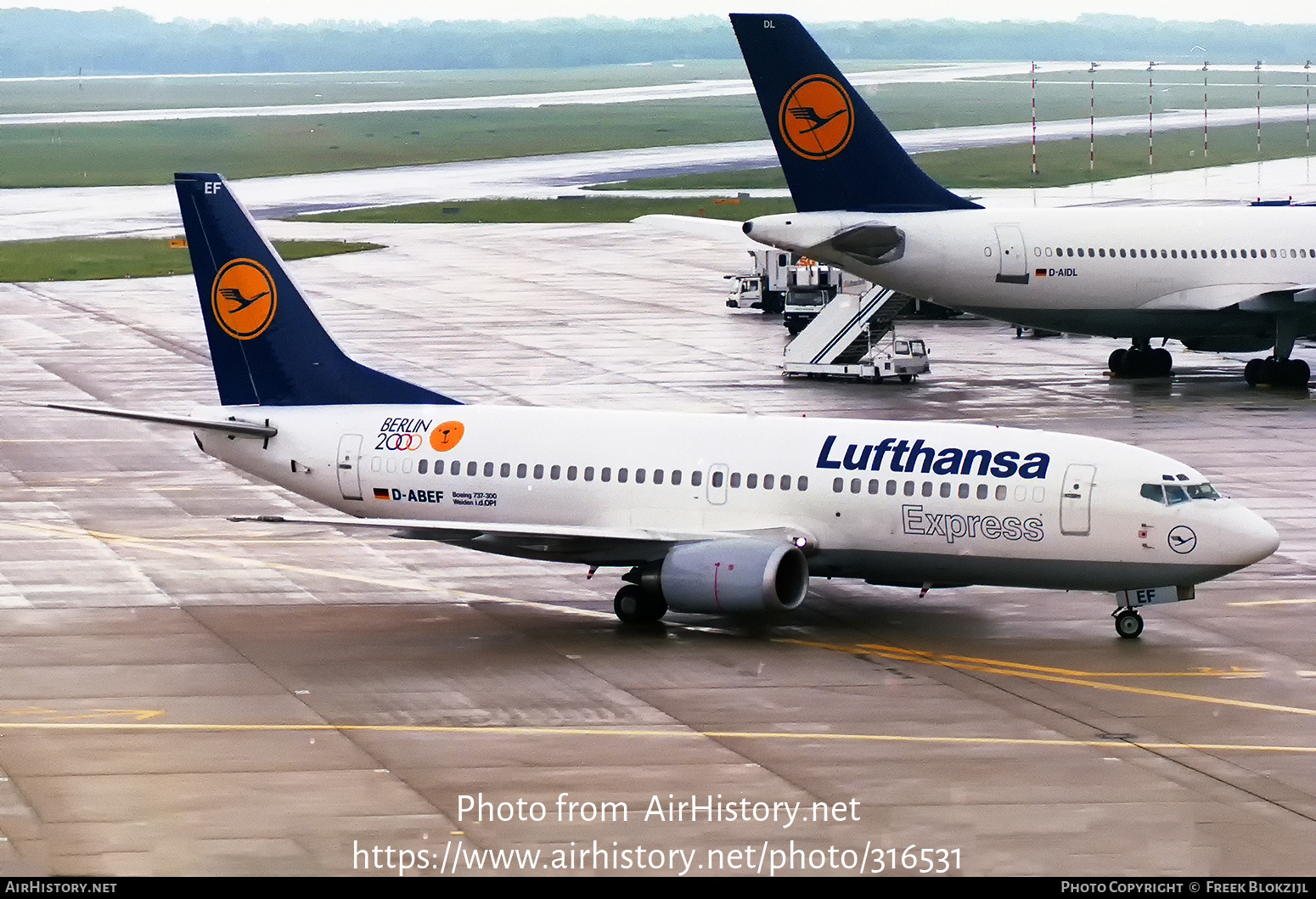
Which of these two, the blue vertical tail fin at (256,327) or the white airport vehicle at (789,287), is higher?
the blue vertical tail fin at (256,327)

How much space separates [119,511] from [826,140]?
26.5 m

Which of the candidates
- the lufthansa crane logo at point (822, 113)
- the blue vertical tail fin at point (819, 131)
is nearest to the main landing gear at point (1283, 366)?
the blue vertical tail fin at point (819, 131)

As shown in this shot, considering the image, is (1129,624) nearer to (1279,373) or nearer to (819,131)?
(819,131)

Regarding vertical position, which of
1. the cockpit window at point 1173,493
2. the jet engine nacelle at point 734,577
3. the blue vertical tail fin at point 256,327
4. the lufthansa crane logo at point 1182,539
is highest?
the blue vertical tail fin at point 256,327

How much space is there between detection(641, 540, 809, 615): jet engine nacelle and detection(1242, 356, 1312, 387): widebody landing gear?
34757 millimetres

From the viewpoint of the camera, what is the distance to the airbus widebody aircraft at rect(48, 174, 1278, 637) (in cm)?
3525

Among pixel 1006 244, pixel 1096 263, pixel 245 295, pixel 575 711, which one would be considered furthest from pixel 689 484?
pixel 1096 263

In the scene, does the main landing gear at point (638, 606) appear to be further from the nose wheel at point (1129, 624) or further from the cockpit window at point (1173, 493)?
the cockpit window at point (1173, 493)

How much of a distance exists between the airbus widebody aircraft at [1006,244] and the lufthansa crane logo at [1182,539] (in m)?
30.8

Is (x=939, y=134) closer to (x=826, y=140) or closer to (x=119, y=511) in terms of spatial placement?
(x=826, y=140)

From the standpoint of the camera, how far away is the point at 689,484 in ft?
123

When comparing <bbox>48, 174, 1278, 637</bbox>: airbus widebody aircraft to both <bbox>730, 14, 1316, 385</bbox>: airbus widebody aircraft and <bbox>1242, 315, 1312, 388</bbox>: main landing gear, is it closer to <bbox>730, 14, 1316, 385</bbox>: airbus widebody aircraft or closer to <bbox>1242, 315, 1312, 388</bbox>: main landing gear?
<bbox>730, 14, 1316, 385</bbox>: airbus widebody aircraft

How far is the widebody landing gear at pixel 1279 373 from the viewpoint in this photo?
66500mm

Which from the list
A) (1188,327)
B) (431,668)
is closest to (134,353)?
(1188,327)
